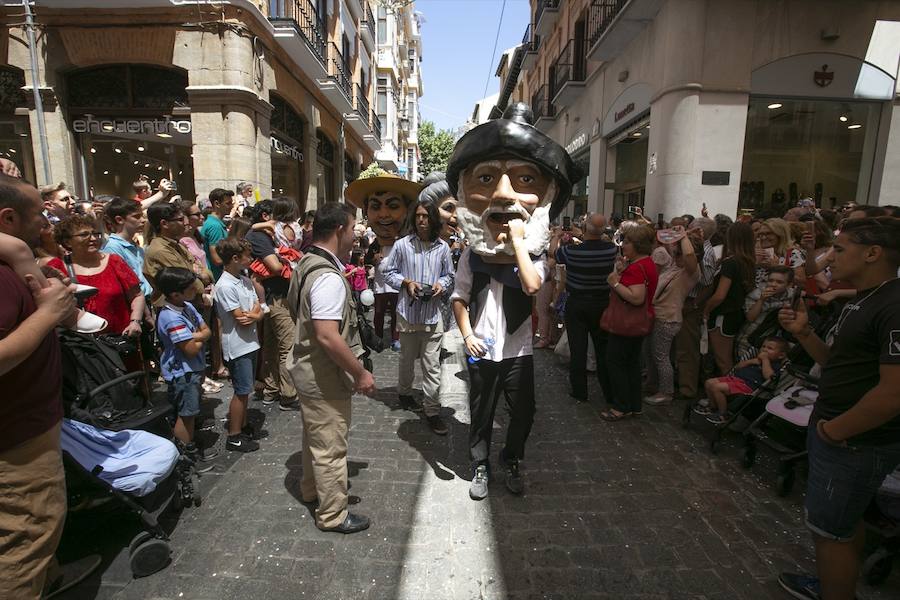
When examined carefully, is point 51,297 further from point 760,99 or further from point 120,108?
Result: point 120,108

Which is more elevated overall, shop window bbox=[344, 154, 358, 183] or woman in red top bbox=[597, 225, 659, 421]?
shop window bbox=[344, 154, 358, 183]

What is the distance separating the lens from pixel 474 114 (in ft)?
182

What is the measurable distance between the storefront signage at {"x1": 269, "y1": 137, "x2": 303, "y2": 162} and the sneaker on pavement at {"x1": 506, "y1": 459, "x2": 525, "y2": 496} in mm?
10251

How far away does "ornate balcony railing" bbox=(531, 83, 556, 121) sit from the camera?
1950 centimetres

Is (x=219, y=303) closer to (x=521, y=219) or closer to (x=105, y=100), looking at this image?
(x=521, y=219)

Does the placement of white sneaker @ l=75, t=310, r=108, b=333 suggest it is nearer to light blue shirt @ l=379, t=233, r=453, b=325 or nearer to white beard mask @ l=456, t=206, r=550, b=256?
light blue shirt @ l=379, t=233, r=453, b=325

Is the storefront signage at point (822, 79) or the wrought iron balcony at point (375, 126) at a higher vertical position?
the wrought iron balcony at point (375, 126)

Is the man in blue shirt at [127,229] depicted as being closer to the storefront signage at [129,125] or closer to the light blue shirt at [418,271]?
the light blue shirt at [418,271]

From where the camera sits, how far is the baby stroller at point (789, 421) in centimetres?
311

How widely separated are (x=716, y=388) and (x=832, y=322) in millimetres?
1155

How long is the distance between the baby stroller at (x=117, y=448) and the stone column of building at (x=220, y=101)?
7.96 m

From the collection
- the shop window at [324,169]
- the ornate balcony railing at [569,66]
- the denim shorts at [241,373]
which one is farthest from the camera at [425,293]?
the ornate balcony railing at [569,66]

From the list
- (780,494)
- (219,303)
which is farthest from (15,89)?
(780,494)

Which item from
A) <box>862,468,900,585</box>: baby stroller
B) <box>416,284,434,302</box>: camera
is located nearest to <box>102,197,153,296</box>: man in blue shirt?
<box>416,284,434,302</box>: camera
